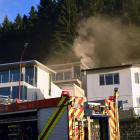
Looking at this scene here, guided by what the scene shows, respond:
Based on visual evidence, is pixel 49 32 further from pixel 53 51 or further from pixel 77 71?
pixel 77 71

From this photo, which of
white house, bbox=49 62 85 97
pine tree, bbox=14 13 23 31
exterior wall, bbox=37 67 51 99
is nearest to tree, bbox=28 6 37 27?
pine tree, bbox=14 13 23 31

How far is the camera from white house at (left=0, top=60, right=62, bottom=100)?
45281 millimetres

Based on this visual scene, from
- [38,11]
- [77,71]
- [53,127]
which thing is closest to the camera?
[53,127]

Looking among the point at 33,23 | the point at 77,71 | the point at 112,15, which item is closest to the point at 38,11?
the point at 33,23

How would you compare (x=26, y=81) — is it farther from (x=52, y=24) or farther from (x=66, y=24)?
(x=52, y=24)

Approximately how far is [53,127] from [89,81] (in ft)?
113

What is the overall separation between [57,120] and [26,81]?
38.1 meters

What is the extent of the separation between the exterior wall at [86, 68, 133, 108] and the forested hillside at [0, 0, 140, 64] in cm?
3482

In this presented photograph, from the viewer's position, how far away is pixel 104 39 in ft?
281

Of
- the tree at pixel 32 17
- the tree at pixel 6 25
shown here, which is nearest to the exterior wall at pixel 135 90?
the tree at pixel 32 17

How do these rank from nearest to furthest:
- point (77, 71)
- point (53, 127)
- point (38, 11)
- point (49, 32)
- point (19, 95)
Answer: point (53, 127) → point (19, 95) → point (77, 71) → point (49, 32) → point (38, 11)

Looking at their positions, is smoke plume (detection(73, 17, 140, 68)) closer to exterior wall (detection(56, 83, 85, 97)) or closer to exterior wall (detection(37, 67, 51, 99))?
exterior wall (detection(56, 83, 85, 97))

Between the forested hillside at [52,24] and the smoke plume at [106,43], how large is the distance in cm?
132

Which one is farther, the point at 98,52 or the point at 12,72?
the point at 98,52
